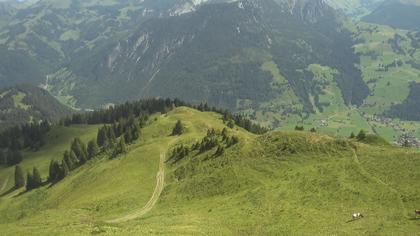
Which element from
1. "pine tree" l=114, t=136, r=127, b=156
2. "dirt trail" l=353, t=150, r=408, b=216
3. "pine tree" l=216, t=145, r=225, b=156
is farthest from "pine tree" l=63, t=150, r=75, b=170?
"dirt trail" l=353, t=150, r=408, b=216

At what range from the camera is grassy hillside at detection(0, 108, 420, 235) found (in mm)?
Result: 78938

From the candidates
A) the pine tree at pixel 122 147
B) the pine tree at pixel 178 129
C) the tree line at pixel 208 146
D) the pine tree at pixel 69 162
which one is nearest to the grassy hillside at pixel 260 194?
Answer: the tree line at pixel 208 146

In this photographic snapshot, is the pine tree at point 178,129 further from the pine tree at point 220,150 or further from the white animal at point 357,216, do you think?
the white animal at point 357,216

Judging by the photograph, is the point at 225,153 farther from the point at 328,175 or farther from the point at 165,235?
the point at 165,235

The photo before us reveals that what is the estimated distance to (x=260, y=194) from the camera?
9700 centimetres

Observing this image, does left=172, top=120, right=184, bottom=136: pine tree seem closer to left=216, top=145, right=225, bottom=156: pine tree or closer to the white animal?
left=216, top=145, right=225, bottom=156: pine tree

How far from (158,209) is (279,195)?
27.4 metres

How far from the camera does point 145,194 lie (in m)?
120

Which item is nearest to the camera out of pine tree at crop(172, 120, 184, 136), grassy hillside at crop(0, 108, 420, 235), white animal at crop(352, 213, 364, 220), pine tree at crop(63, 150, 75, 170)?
white animal at crop(352, 213, 364, 220)

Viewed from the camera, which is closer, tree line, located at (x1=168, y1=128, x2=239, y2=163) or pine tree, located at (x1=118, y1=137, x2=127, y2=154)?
tree line, located at (x1=168, y1=128, x2=239, y2=163)

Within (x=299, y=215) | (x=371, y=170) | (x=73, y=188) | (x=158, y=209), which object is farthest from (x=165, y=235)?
(x=73, y=188)

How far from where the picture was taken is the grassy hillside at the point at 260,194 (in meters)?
78.9

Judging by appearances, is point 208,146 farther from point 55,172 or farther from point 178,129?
point 55,172

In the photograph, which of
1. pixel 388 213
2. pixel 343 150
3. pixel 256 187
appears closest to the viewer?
pixel 388 213
